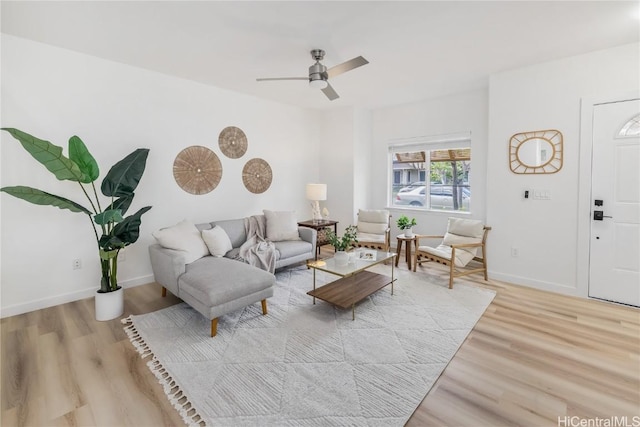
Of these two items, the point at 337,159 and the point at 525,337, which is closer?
the point at 525,337

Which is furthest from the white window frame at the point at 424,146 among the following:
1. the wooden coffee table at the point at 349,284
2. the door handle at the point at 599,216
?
the wooden coffee table at the point at 349,284

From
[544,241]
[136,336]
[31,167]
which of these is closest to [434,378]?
[136,336]

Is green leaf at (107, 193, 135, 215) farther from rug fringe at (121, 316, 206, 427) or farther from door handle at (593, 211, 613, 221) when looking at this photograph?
door handle at (593, 211, 613, 221)

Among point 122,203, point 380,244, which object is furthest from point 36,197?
point 380,244

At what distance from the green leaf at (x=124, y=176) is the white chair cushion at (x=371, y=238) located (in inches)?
128

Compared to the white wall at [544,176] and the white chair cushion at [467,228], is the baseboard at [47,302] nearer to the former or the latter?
the white chair cushion at [467,228]

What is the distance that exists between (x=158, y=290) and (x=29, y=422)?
2022mm

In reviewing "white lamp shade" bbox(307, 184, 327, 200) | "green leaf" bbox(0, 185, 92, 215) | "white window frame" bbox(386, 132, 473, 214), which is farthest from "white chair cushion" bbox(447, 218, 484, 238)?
"green leaf" bbox(0, 185, 92, 215)

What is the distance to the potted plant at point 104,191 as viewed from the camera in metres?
2.47

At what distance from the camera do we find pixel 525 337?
2533 mm

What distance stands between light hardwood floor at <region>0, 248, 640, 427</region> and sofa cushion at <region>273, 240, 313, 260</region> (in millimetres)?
1872

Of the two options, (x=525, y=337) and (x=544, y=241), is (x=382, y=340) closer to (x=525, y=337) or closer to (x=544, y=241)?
(x=525, y=337)

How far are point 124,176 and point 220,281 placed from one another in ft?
5.27

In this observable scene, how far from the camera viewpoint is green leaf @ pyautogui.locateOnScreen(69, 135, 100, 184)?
266 centimetres
